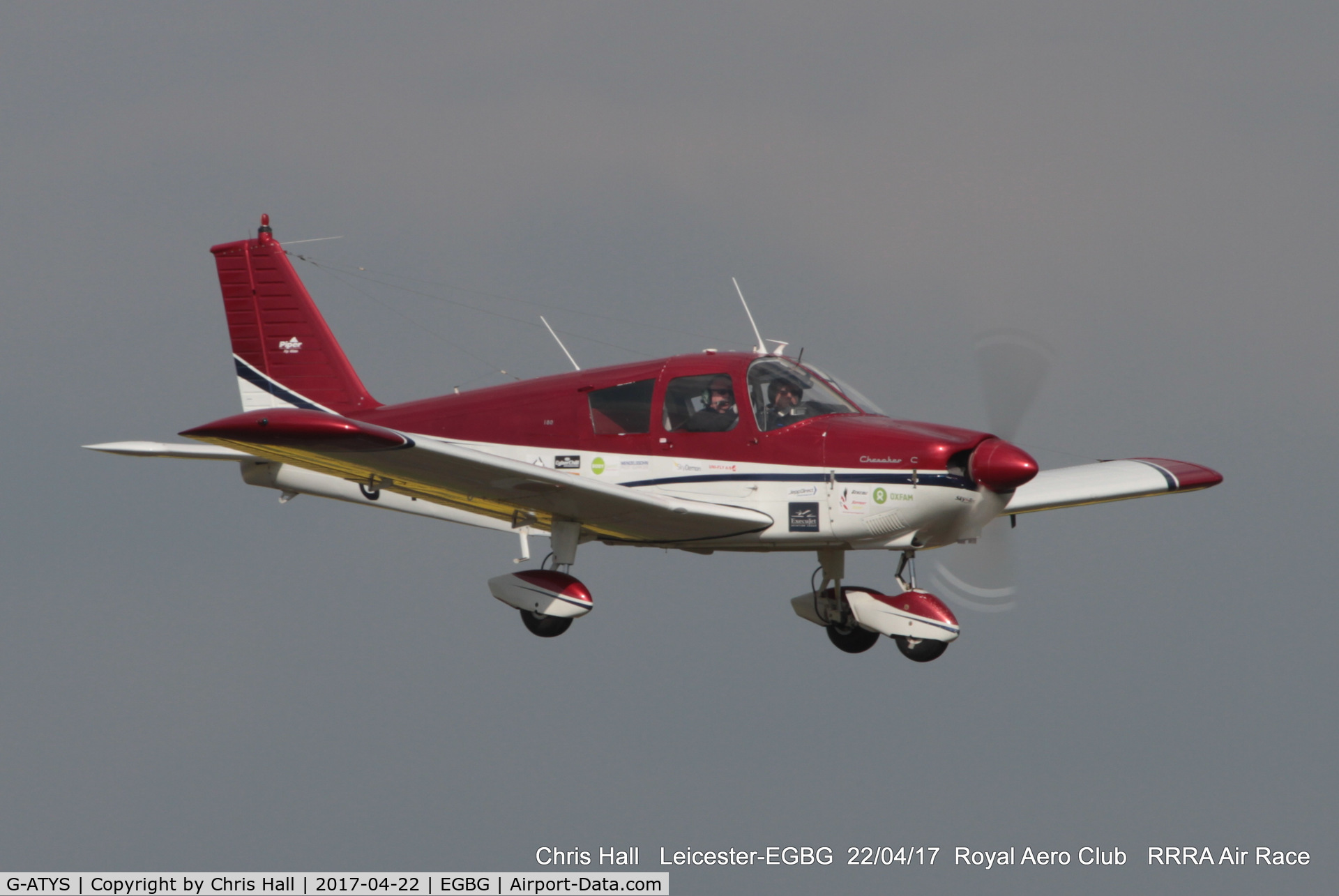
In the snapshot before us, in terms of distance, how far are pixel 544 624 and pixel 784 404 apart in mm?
3005

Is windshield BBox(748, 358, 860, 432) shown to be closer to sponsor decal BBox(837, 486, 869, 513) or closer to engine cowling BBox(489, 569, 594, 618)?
sponsor decal BBox(837, 486, 869, 513)

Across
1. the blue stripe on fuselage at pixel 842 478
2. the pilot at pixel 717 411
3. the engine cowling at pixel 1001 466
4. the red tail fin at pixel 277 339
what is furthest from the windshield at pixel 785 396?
the red tail fin at pixel 277 339

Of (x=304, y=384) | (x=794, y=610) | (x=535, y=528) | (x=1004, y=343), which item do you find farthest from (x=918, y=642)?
(x=304, y=384)

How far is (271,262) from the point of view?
60.8 feet

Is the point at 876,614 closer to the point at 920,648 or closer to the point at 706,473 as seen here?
the point at 920,648

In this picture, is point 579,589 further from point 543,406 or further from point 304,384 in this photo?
point 304,384

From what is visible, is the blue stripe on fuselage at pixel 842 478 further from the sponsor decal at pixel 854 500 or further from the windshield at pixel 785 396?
the windshield at pixel 785 396

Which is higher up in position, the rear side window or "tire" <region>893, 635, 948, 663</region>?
the rear side window

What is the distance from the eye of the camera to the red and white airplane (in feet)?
47.2

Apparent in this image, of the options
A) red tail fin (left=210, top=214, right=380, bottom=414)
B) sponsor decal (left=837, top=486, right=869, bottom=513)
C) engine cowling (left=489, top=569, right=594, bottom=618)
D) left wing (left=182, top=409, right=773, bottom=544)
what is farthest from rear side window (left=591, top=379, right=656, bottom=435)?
red tail fin (left=210, top=214, right=380, bottom=414)

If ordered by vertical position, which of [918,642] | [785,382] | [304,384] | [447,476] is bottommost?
[918,642]

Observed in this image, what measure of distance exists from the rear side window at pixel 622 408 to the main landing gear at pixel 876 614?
2272 mm

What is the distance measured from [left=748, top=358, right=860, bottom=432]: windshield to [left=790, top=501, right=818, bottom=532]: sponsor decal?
73 centimetres

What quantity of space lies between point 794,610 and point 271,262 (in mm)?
7055
